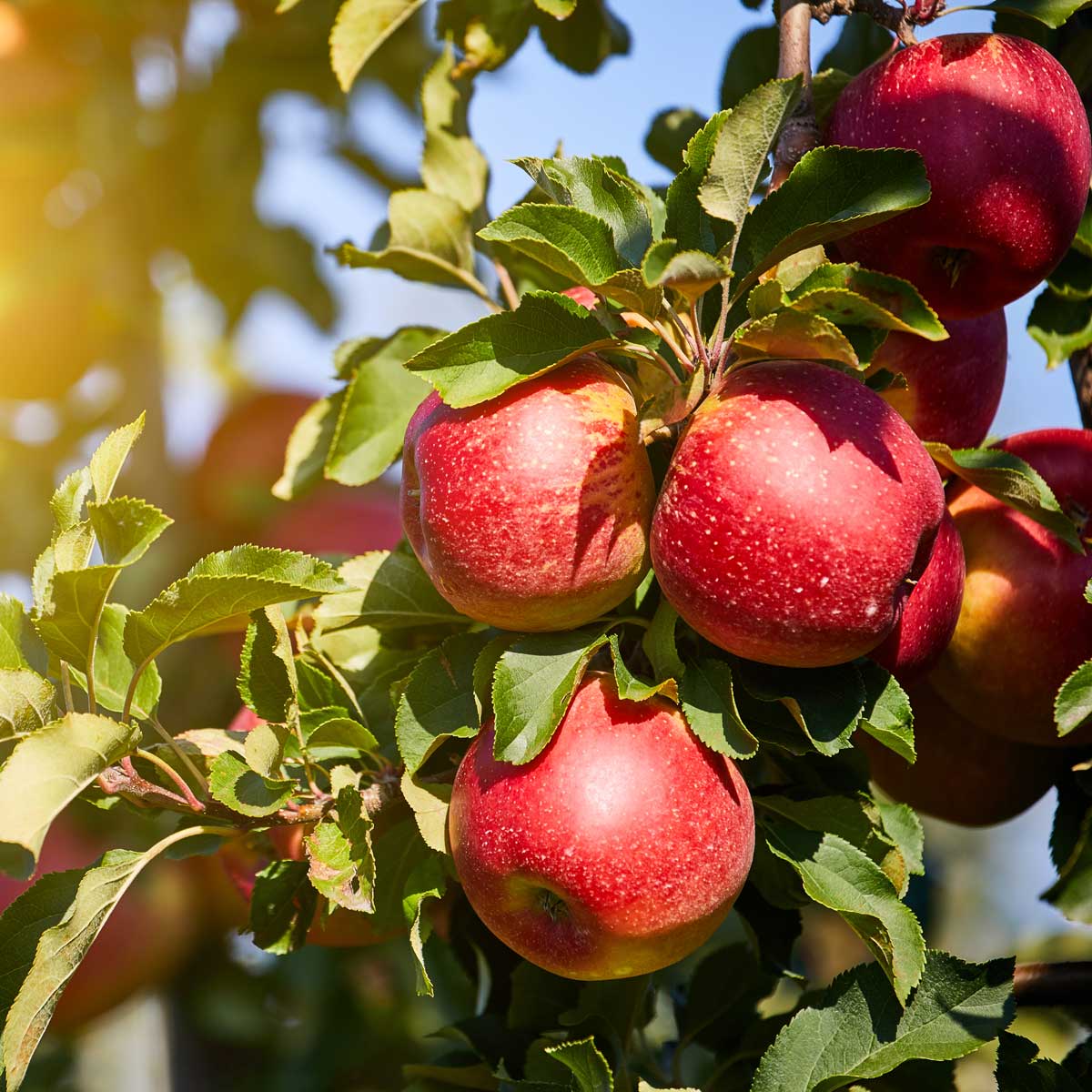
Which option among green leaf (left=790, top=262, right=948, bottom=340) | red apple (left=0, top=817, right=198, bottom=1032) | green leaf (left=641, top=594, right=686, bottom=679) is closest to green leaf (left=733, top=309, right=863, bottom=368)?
green leaf (left=790, top=262, right=948, bottom=340)

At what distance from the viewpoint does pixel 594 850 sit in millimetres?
971

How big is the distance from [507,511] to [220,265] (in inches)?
71.1

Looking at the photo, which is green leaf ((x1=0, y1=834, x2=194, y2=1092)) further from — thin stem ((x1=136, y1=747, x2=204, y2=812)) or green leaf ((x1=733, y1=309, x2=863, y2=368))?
green leaf ((x1=733, y1=309, x2=863, y2=368))

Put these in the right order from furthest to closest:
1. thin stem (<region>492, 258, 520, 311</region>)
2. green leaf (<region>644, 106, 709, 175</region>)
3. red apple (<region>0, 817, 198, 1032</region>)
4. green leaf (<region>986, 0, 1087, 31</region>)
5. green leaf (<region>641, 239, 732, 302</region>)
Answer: red apple (<region>0, 817, 198, 1032</region>) < green leaf (<region>644, 106, 709, 175</region>) < thin stem (<region>492, 258, 520, 311</region>) < green leaf (<region>986, 0, 1087, 31</region>) < green leaf (<region>641, 239, 732, 302</region>)

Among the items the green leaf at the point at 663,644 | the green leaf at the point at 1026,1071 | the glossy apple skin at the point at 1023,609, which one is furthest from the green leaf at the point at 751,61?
the green leaf at the point at 1026,1071

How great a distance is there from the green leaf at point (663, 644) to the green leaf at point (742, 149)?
0.34 metres

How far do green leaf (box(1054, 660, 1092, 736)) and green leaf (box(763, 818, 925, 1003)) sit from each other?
210 mm

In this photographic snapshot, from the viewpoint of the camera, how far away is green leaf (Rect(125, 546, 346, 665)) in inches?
37.2

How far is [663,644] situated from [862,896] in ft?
0.92

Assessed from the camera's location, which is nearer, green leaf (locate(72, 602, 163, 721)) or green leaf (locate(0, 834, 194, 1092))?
green leaf (locate(0, 834, 194, 1092))

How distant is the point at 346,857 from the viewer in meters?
1.00

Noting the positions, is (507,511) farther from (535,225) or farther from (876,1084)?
(876,1084)

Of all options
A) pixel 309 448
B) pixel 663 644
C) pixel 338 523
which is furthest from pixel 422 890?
pixel 338 523

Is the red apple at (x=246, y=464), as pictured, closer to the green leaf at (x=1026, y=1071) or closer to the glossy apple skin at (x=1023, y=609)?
the glossy apple skin at (x=1023, y=609)
